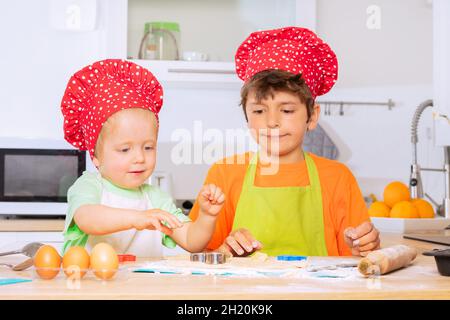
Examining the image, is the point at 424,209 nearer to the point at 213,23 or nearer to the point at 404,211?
the point at 404,211

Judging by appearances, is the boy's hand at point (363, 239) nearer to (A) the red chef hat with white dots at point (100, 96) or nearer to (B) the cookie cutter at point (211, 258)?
(B) the cookie cutter at point (211, 258)

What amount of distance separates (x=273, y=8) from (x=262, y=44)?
4.49 ft

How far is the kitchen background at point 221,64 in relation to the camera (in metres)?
3.02

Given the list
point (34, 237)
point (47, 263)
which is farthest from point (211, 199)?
point (34, 237)

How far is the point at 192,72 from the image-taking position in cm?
294

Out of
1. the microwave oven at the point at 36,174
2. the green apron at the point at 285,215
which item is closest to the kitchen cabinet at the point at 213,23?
the microwave oven at the point at 36,174

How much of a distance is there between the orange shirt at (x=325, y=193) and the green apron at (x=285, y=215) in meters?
0.02

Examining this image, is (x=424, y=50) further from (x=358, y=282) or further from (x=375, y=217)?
(x=358, y=282)

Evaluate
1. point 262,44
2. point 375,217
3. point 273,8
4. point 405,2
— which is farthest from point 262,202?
point 405,2

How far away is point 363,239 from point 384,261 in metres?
0.37

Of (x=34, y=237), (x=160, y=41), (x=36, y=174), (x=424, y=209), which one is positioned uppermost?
(x=160, y=41)

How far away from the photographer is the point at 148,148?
1408 millimetres

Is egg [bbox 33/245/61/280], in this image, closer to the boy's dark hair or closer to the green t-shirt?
the green t-shirt

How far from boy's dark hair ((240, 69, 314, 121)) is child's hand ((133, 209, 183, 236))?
1.71 ft
